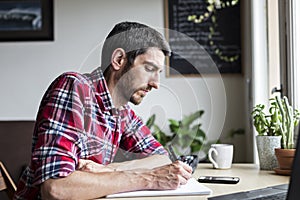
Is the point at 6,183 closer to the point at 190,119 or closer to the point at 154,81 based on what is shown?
the point at 154,81

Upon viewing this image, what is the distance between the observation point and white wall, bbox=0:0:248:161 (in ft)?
12.0

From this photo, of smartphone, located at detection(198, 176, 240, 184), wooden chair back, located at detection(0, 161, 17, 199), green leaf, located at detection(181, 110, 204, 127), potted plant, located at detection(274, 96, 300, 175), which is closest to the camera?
smartphone, located at detection(198, 176, 240, 184)

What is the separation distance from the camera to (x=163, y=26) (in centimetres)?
367

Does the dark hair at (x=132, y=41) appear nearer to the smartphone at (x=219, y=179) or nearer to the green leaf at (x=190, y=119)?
the smartphone at (x=219, y=179)

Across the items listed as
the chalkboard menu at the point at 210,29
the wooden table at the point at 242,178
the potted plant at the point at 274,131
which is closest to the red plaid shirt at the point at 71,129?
the wooden table at the point at 242,178

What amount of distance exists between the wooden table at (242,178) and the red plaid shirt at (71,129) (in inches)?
9.8

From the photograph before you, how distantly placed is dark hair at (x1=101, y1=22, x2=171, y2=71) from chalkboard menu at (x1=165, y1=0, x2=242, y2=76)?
187 centimetres

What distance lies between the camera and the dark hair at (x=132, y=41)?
167 cm

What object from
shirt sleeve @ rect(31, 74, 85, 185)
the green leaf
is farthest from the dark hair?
the green leaf

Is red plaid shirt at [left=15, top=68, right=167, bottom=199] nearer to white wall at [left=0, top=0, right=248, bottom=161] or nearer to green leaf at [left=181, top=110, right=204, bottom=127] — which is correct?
green leaf at [left=181, top=110, right=204, bottom=127]

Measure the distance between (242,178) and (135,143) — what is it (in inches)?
15.4

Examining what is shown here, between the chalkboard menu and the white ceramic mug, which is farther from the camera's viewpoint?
the chalkboard menu

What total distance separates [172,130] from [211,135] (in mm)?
248

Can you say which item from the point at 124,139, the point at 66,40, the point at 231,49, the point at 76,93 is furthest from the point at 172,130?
the point at 76,93
